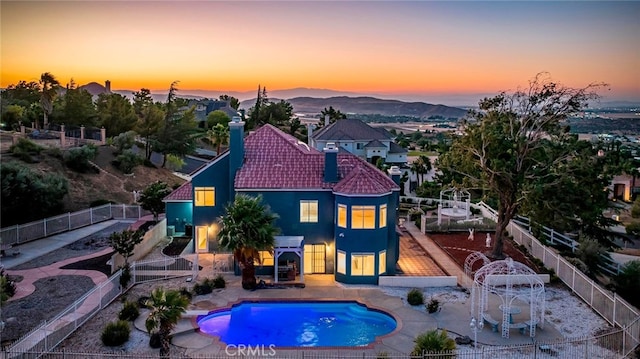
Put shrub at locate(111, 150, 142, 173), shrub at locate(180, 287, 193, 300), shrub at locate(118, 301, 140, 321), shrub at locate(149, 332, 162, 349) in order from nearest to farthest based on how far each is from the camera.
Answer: shrub at locate(149, 332, 162, 349), shrub at locate(118, 301, 140, 321), shrub at locate(180, 287, 193, 300), shrub at locate(111, 150, 142, 173)

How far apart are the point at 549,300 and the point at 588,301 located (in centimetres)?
158

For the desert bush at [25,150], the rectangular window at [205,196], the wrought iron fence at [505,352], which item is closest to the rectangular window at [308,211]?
the rectangular window at [205,196]

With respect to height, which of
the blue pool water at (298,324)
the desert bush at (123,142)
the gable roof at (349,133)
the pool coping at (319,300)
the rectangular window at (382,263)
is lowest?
the blue pool water at (298,324)

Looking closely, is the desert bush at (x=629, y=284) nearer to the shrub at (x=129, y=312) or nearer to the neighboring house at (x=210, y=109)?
the shrub at (x=129, y=312)

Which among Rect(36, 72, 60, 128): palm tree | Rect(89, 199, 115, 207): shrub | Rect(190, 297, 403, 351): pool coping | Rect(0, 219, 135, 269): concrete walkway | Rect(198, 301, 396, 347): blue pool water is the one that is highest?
Rect(36, 72, 60, 128): palm tree

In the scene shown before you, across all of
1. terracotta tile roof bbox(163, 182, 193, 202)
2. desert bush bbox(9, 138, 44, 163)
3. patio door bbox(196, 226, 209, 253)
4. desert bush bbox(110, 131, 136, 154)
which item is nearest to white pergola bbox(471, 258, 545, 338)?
patio door bbox(196, 226, 209, 253)

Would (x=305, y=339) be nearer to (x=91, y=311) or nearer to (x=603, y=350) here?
(x=91, y=311)

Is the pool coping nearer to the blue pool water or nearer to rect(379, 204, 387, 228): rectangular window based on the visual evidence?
the blue pool water

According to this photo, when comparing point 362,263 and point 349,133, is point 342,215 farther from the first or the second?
point 349,133

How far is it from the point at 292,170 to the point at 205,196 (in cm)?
533

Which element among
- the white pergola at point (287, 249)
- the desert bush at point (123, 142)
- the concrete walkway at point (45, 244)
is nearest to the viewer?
the white pergola at point (287, 249)

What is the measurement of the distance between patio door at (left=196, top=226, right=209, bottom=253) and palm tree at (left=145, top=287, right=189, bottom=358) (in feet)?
40.9

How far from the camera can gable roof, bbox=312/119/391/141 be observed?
71.6 m

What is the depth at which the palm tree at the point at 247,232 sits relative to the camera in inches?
915
